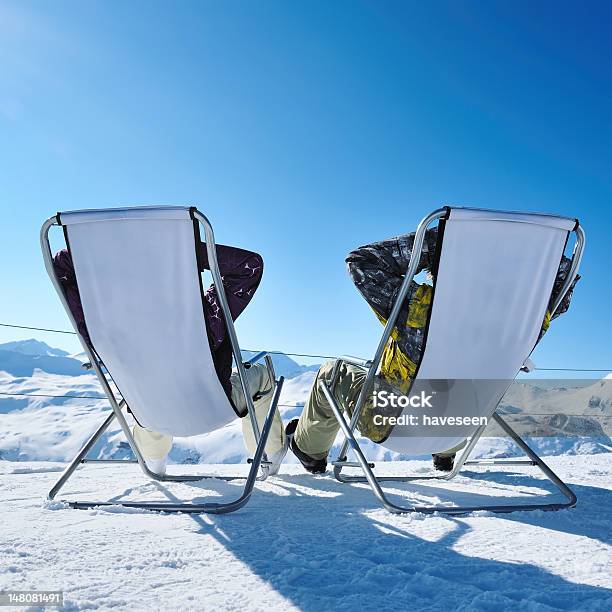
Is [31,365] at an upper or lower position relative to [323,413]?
lower

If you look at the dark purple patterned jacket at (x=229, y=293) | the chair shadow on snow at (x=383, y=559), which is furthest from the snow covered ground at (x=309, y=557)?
the dark purple patterned jacket at (x=229, y=293)

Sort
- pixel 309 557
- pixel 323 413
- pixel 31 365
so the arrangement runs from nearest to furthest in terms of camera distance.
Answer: pixel 309 557 < pixel 323 413 < pixel 31 365

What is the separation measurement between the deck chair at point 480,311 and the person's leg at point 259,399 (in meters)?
0.39

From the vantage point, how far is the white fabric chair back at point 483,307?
1.59 metres

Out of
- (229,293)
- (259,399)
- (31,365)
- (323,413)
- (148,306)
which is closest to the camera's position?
(148,306)

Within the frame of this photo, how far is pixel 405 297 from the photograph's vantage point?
1652 millimetres

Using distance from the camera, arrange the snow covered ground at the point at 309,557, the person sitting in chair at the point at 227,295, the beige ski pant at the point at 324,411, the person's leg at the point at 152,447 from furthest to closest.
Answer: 1. the person's leg at the point at 152,447
2. the beige ski pant at the point at 324,411
3. the person sitting in chair at the point at 227,295
4. the snow covered ground at the point at 309,557

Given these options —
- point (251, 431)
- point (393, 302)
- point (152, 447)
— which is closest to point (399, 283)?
point (393, 302)

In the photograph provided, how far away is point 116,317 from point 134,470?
1172mm

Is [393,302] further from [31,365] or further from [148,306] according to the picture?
[31,365]

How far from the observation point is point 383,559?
1.06m

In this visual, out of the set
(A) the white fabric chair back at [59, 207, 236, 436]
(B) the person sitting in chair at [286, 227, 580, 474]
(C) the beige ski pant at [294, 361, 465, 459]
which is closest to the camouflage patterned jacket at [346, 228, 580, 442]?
(B) the person sitting in chair at [286, 227, 580, 474]

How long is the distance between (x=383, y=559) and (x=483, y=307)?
0.95 metres

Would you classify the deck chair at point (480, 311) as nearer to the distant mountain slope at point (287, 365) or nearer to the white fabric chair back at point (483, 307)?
the white fabric chair back at point (483, 307)
